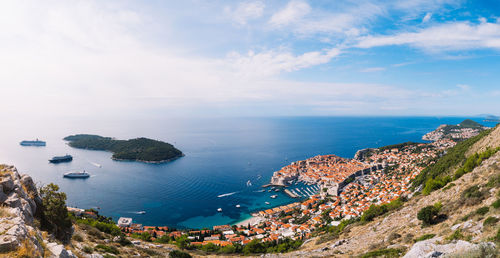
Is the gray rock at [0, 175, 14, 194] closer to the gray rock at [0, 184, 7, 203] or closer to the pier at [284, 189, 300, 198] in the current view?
the gray rock at [0, 184, 7, 203]

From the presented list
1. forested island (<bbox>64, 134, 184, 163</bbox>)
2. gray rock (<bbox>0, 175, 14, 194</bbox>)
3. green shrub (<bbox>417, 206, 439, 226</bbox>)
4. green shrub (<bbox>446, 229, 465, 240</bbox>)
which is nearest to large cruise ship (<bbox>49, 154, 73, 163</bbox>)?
forested island (<bbox>64, 134, 184, 163</bbox>)

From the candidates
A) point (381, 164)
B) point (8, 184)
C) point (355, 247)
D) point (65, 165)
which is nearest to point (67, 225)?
point (8, 184)

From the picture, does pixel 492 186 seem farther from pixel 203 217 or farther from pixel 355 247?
pixel 203 217

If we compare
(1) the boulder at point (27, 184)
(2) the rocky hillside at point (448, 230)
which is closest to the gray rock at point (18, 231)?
(1) the boulder at point (27, 184)

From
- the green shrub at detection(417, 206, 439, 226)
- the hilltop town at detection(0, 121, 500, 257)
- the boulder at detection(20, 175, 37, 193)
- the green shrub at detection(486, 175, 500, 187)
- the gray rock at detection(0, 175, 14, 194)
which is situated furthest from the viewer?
the green shrub at detection(417, 206, 439, 226)

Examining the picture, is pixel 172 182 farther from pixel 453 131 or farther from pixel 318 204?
pixel 453 131

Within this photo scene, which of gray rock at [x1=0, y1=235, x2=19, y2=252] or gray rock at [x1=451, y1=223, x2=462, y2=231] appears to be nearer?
gray rock at [x1=0, y1=235, x2=19, y2=252]
